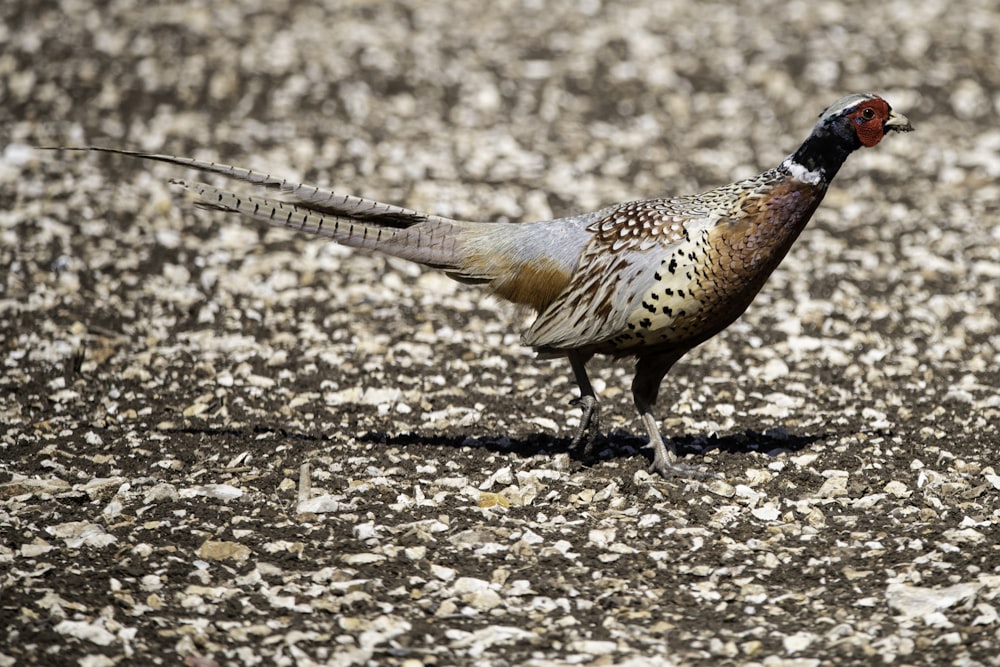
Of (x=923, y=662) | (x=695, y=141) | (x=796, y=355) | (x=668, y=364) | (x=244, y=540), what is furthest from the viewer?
(x=695, y=141)

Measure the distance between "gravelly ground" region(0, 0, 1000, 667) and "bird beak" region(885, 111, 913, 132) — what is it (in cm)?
125

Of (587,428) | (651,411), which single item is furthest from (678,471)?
(587,428)

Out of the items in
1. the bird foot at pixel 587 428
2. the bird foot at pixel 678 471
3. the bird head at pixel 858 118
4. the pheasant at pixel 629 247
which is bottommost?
the bird foot at pixel 678 471

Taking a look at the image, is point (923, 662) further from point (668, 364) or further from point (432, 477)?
point (432, 477)

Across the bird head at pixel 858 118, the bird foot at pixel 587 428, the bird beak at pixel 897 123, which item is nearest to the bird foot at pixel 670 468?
the bird foot at pixel 587 428

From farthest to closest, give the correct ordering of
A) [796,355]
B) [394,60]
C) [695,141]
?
[394,60] → [695,141] → [796,355]

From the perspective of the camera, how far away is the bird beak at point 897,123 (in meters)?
4.17

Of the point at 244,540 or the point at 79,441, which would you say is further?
the point at 79,441

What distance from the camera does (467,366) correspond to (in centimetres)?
547

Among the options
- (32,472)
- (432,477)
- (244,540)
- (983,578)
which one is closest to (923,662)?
(983,578)

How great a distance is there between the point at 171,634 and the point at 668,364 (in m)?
2.04

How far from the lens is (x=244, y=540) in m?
3.88

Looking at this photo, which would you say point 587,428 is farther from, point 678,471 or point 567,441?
point 678,471

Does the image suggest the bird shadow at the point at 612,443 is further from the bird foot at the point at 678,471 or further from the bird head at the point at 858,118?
the bird head at the point at 858,118
